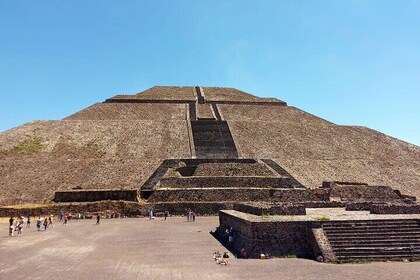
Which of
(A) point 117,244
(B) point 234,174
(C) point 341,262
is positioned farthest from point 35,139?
(C) point 341,262

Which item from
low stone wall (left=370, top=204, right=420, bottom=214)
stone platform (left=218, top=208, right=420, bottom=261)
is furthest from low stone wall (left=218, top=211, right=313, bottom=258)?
low stone wall (left=370, top=204, right=420, bottom=214)

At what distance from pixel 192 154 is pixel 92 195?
43.5ft

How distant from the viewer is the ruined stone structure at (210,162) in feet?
90.4

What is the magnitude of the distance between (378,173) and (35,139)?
37.4 m

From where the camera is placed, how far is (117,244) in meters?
15.4

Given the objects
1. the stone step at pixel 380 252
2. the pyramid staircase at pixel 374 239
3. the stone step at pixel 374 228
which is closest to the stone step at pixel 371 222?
the pyramid staircase at pixel 374 239

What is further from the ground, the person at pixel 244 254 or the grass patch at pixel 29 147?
the grass patch at pixel 29 147

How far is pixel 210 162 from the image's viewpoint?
1428 inches

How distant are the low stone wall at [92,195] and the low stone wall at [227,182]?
115 inches

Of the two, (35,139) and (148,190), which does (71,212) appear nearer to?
(148,190)

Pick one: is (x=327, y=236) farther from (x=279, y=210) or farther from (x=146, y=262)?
(x=146, y=262)

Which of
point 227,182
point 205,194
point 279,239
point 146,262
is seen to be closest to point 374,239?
point 279,239

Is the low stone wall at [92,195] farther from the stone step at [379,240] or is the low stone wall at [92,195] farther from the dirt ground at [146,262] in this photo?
the stone step at [379,240]

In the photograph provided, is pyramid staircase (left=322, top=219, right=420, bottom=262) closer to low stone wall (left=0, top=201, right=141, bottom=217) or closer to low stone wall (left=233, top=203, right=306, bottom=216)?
low stone wall (left=233, top=203, right=306, bottom=216)
